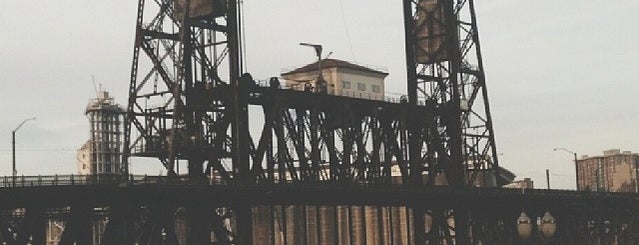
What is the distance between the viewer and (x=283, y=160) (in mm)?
76125

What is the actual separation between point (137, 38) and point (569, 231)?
4875 cm

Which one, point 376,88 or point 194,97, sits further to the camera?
point 376,88

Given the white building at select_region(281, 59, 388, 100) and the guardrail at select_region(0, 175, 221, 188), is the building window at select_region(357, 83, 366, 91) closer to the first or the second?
the white building at select_region(281, 59, 388, 100)

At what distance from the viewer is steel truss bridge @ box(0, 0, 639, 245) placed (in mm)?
59750

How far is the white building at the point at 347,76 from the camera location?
139000mm

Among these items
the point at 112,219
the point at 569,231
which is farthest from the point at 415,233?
the point at 112,219

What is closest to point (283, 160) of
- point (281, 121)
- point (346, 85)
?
point (281, 121)

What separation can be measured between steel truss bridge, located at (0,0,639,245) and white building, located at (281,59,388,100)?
33.7m

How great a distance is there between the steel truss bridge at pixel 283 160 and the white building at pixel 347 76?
3368 cm

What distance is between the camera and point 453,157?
9344 cm

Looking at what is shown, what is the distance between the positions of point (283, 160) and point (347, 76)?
68.1m

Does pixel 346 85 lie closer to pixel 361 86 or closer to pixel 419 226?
pixel 361 86

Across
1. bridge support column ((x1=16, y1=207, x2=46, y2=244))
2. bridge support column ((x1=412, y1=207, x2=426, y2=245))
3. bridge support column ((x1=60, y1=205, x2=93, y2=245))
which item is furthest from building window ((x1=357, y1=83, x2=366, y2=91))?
bridge support column ((x1=16, y1=207, x2=46, y2=244))

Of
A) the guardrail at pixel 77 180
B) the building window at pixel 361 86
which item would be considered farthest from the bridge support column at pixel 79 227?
the building window at pixel 361 86
